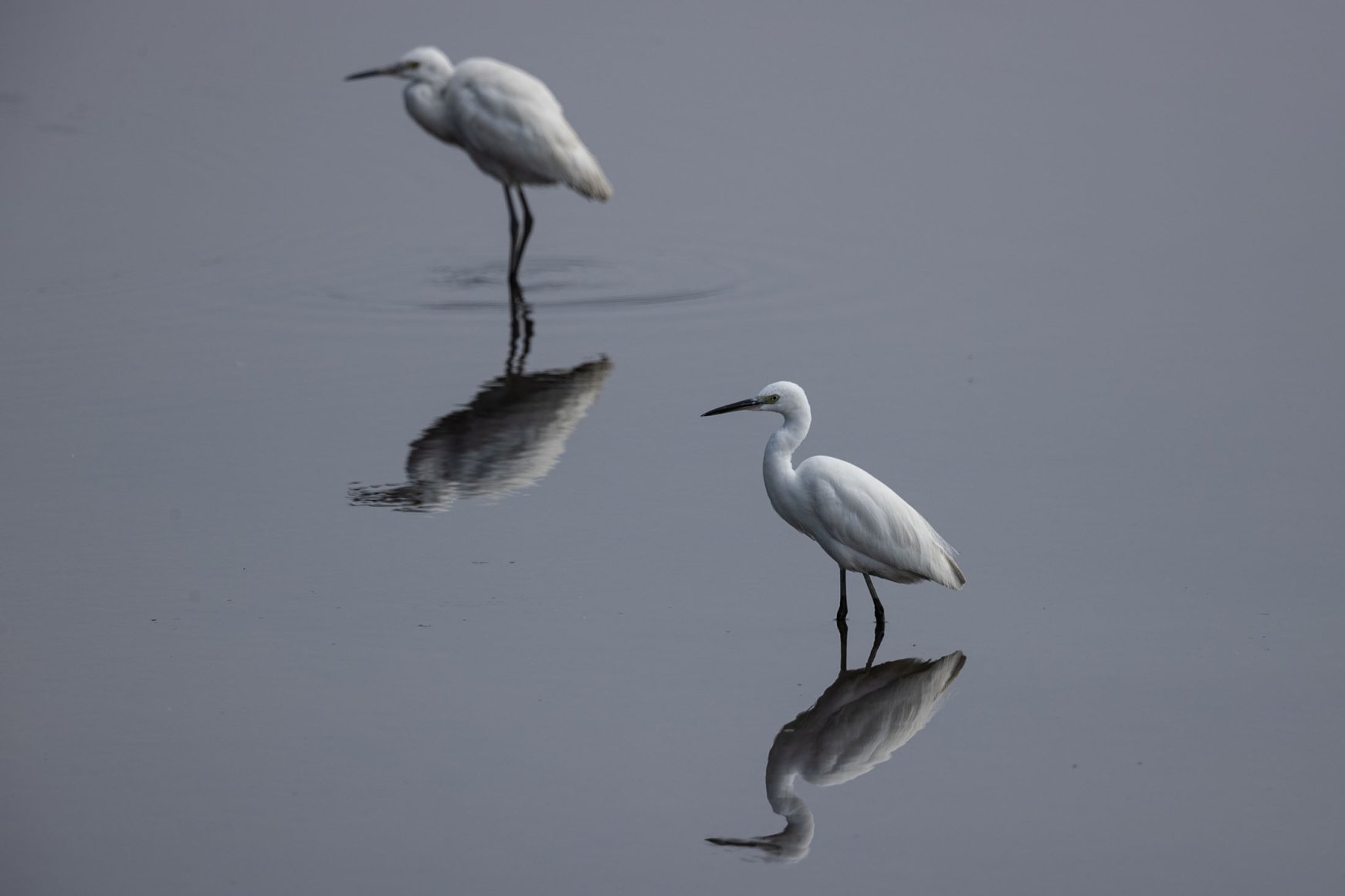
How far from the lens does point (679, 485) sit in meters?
7.85

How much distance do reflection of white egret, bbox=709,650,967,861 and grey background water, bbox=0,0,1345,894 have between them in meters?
0.06

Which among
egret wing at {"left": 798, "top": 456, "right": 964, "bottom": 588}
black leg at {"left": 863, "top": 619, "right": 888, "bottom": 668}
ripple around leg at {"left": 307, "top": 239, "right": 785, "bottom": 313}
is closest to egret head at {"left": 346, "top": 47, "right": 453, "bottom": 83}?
ripple around leg at {"left": 307, "top": 239, "right": 785, "bottom": 313}

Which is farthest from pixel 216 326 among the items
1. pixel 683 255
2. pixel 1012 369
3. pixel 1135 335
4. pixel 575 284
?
pixel 1135 335

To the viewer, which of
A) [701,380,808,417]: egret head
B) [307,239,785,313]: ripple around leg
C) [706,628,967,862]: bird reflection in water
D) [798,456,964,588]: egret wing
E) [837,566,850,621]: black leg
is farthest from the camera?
[307,239,785,313]: ripple around leg

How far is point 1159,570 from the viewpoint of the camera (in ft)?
22.4

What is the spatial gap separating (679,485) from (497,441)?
105 cm

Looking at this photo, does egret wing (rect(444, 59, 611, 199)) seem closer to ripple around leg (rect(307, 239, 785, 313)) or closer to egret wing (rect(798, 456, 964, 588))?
ripple around leg (rect(307, 239, 785, 313))

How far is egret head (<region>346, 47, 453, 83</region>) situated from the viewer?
492 inches

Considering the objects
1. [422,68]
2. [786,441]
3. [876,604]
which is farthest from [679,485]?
[422,68]

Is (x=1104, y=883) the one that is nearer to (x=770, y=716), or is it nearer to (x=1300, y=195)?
(x=770, y=716)

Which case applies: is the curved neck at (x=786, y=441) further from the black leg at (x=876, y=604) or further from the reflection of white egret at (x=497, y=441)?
the reflection of white egret at (x=497, y=441)

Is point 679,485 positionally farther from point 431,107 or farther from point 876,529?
point 431,107

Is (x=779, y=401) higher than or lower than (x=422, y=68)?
lower

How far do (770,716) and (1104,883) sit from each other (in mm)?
1256
